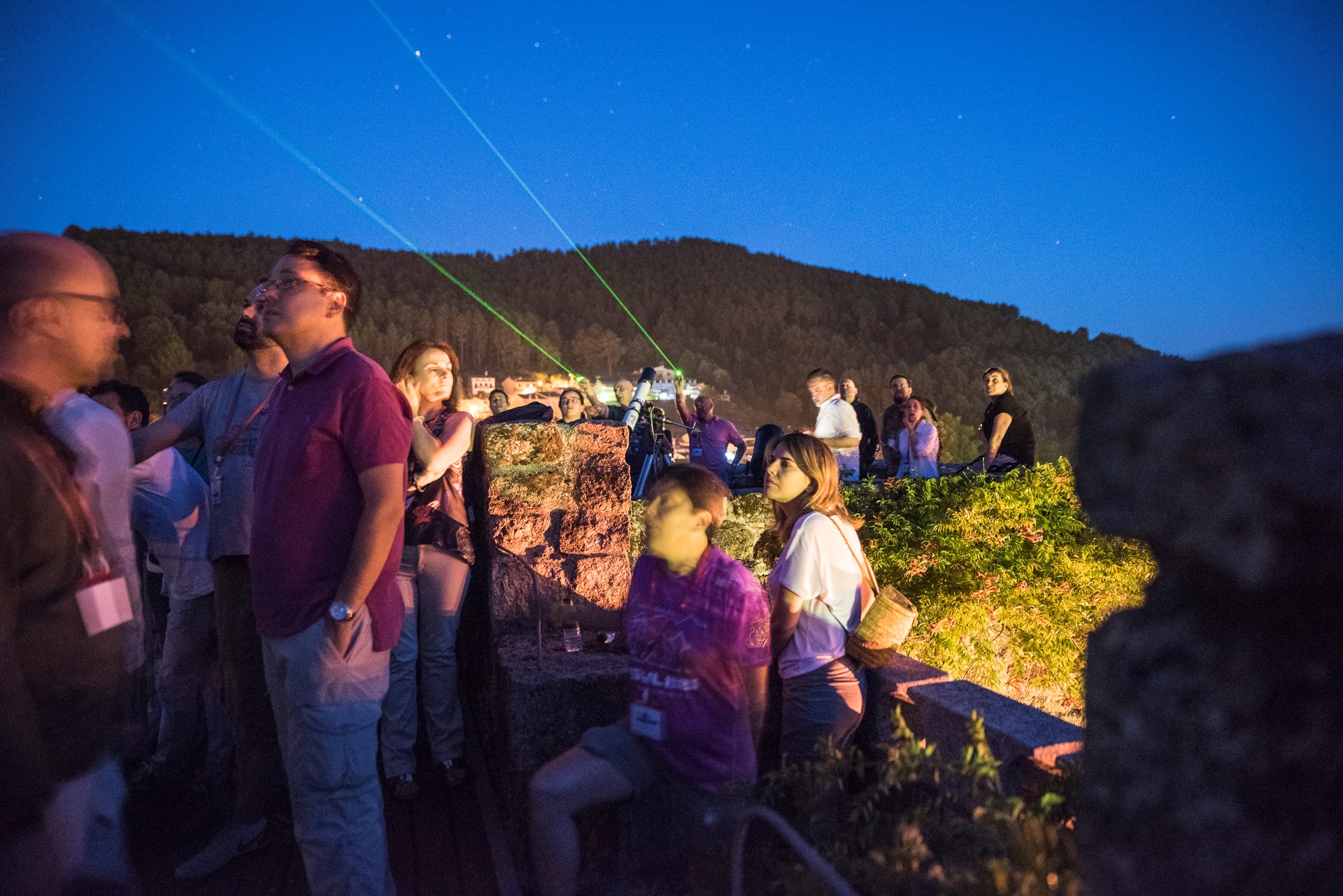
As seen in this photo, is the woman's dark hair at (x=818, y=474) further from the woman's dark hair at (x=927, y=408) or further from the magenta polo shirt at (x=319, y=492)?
the woman's dark hair at (x=927, y=408)

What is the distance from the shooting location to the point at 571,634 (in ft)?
10.4

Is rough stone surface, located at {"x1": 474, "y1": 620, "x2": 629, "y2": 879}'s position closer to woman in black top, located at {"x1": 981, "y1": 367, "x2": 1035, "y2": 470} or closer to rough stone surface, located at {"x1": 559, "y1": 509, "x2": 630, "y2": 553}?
rough stone surface, located at {"x1": 559, "y1": 509, "x2": 630, "y2": 553}

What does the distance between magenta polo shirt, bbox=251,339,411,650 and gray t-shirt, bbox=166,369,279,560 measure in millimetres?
797

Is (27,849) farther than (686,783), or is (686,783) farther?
(686,783)

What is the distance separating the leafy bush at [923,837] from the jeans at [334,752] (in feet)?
3.82

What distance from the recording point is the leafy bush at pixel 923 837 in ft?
3.92

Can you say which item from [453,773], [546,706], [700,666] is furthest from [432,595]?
[700,666]

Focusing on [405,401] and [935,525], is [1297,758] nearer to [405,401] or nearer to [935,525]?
[405,401]

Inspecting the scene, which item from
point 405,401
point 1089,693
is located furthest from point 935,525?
point 1089,693

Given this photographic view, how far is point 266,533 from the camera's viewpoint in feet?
7.03

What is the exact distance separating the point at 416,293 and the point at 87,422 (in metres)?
39.1

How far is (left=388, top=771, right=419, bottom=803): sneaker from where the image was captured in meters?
3.48

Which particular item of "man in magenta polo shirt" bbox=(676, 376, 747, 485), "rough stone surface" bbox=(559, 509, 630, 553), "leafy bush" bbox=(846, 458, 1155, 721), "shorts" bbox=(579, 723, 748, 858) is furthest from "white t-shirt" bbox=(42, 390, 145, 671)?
"man in magenta polo shirt" bbox=(676, 376, 747, 485)

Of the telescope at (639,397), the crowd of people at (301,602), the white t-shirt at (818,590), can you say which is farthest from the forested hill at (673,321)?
the white t-shirt at (818,590)
